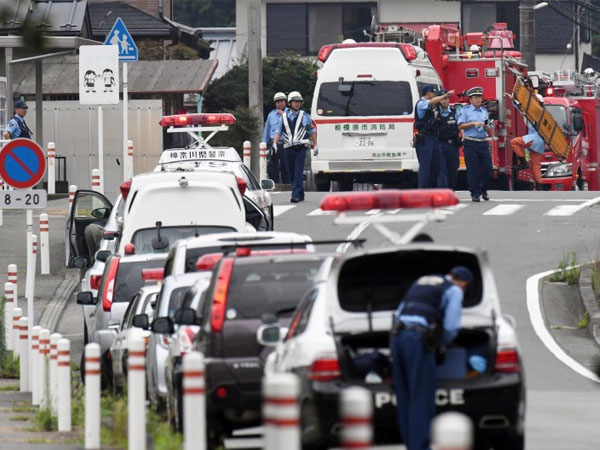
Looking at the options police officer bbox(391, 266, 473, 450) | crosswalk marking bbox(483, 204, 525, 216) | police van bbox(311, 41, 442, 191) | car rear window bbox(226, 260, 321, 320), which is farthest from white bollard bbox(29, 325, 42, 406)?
police van bbox(311, 41, 442, 191)

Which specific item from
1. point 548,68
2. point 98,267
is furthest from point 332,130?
point 548,68

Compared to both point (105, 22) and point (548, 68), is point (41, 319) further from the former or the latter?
point (548, 68)

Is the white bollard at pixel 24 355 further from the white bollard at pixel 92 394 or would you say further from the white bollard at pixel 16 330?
the white bollard at pixel 92 394

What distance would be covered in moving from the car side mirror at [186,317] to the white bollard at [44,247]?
1265cm

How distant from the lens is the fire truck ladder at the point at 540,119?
35656 mm

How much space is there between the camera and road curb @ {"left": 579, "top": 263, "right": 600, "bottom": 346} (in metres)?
19.0

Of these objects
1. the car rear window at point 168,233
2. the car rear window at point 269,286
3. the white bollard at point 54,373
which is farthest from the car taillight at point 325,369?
the car rear window at point 168,233

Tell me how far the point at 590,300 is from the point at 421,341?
11.5 m

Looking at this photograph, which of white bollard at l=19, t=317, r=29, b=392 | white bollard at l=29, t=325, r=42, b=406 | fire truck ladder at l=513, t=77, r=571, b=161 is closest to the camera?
white bollard at l=29, t=325, r=42, b=406

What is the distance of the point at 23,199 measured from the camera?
682 inches

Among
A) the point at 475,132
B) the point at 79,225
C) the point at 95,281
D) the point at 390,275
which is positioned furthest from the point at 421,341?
the point at 475,132

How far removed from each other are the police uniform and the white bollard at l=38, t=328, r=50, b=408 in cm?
1157

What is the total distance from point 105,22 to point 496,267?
3999cm

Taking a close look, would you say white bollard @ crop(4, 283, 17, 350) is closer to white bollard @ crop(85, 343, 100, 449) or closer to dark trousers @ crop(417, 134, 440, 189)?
white bollard @ crop(85, 343, 100, 449)
